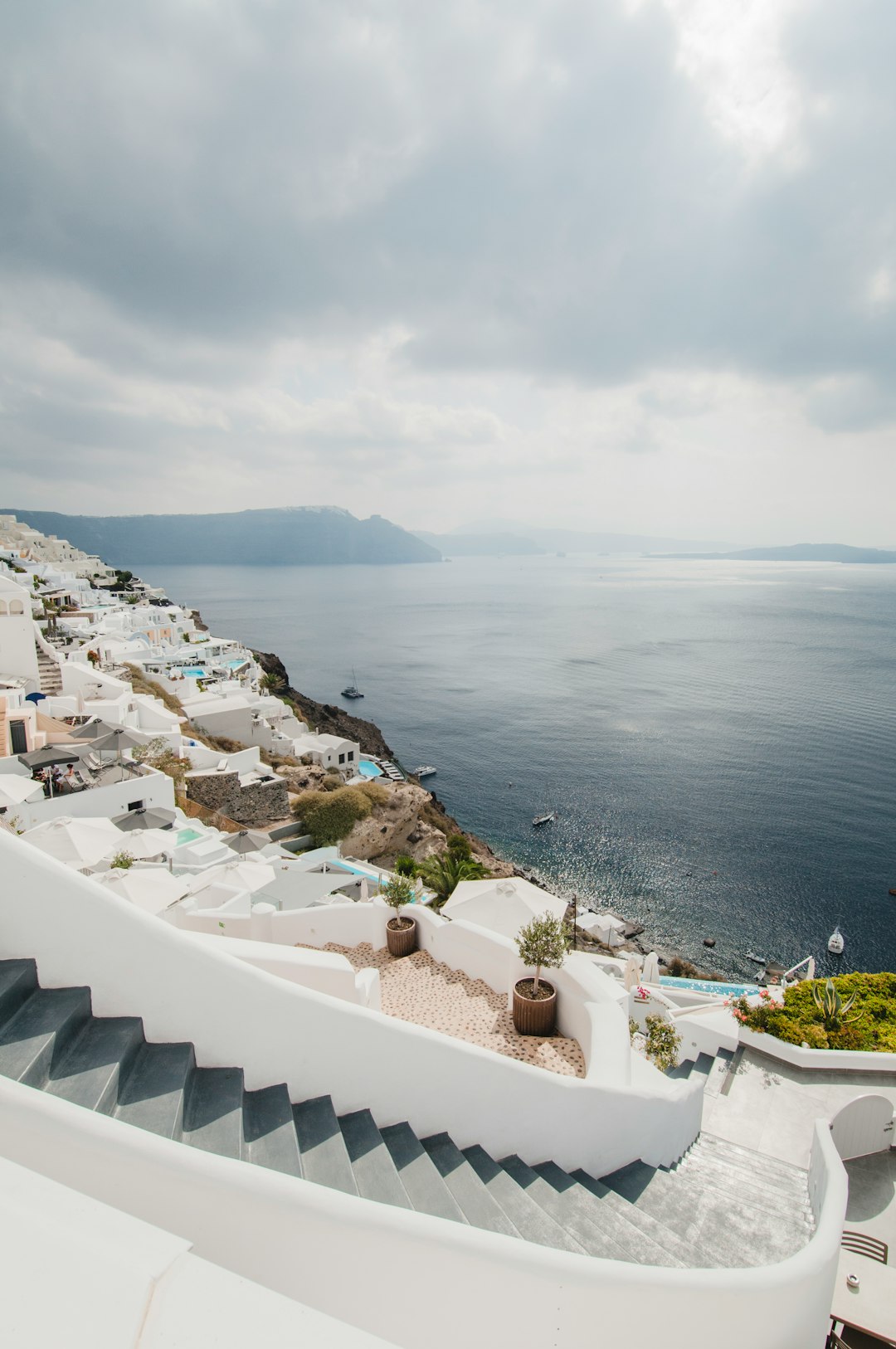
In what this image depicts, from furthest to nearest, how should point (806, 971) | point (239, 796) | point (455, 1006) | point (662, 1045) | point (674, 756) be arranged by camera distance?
point (674, 756), point (239, 796), point (806, 971), point (662, 1045), point (455, 1006)

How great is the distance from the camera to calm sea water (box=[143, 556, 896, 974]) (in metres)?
31.0

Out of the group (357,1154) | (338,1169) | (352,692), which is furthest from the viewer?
(352,692)

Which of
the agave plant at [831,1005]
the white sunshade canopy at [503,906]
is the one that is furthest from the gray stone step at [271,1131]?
the white sunshade canopy at [503,906]

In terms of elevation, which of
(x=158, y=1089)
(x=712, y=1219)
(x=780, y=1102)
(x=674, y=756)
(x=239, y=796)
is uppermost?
(x=158, y=1089)

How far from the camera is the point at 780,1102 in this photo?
8742 mm

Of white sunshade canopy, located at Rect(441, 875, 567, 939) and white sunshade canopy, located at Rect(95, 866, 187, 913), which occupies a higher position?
white sunshade canopy, located at Rect(95, 866, 187, 913)

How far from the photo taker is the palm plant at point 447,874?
66.8 feet

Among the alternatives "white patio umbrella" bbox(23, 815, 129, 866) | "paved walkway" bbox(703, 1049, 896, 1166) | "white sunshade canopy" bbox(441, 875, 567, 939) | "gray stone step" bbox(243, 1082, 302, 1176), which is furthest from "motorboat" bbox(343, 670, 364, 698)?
"gray stone step" bbox(243, 1082, 302, 1176)

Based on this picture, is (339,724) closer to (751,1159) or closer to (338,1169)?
(751,1159)

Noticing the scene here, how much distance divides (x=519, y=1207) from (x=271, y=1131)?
→ 1.99m

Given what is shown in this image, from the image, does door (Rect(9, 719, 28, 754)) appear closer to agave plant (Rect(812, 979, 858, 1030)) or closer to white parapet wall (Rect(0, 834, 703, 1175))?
white parapet wall (Rect(0, 834, 703, 1175))

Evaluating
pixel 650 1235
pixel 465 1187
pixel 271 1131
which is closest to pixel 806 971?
pixel 650 1235

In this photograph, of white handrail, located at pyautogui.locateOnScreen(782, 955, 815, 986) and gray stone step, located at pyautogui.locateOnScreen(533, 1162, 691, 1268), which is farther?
white handrail, located at pyautogui.locateOnScreen(782, 955, 815, 986)

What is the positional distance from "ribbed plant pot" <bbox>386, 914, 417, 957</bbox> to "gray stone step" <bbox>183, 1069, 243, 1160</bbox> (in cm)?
608
